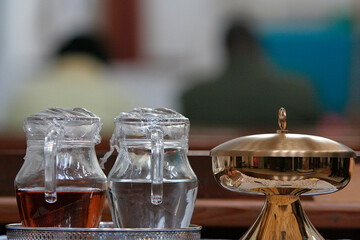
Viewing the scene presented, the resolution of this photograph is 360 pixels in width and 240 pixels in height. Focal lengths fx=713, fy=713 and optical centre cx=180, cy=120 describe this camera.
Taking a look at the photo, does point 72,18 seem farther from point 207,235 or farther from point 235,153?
point 235,153

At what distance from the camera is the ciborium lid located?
53 centimetres

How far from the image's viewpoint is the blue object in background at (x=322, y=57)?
306 centimetres

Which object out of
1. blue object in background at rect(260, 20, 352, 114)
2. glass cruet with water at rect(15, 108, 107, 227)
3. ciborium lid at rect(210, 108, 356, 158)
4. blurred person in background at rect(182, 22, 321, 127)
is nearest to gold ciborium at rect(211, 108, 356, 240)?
ciborium lid at rect(210, 108, 356, 158)

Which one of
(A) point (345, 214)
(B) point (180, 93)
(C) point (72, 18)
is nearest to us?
(A) point (345, 214)

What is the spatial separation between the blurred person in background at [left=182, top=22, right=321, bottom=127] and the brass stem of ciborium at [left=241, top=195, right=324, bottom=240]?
84.3 inches

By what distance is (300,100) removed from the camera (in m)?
2.71

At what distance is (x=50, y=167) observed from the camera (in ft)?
1.81

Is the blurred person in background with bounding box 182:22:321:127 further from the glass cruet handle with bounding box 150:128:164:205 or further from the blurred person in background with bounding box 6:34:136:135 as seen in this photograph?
the glass cruet handle with bounding box 150:128:164:205

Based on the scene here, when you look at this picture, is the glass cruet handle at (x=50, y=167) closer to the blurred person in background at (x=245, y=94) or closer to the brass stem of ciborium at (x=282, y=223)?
the brass stem of ciborium at (x=282, y=223)

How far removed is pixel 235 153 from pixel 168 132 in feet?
0.24

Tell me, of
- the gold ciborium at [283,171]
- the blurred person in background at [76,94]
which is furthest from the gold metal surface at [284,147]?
the blurred person in background at [76,94]

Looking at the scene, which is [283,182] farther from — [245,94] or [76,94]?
[245,94]

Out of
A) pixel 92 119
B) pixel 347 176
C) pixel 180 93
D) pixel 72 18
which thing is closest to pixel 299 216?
pixel 347 176

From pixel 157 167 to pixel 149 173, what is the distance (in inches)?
1.3
